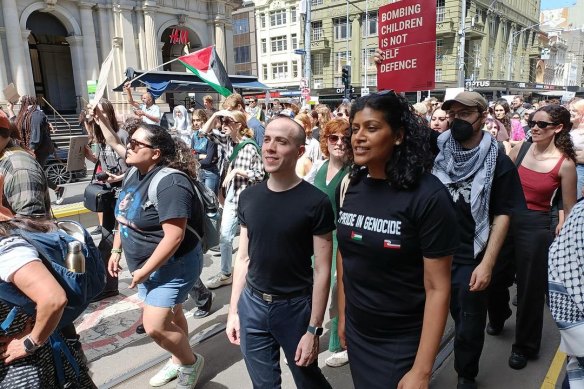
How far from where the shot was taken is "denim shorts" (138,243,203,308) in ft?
9.50

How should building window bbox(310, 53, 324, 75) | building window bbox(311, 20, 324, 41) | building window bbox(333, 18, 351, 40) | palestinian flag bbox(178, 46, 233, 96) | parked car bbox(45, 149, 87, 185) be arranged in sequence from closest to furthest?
palestinian flag bbox(178, 46, 233, 96) < parked car bbox(45, 149, 87, 185) < building window bbox(333, 18, 351, 40) < building window bbox(311, 20, 324, 41) < building window bbox(310, 53, 324, 75)

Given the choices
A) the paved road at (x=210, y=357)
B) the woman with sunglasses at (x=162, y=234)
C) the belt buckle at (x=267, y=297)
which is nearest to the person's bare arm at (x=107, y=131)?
the woman with sunglasses at (x=162, y=234)

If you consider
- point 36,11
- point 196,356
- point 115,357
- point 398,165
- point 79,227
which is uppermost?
point 36,11

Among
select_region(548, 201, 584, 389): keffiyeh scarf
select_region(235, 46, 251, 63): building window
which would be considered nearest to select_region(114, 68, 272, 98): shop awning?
select_region(548, 201, 584, 389): keffiyeh scarf

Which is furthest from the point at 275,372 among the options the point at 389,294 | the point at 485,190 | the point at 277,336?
the point at 485,190

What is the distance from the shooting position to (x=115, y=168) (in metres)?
5.13

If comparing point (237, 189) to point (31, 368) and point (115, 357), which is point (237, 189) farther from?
point (31, 368)

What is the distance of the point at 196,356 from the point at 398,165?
2.27 m

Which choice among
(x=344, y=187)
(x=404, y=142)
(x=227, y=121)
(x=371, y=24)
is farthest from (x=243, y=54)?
(x=404, y=142)

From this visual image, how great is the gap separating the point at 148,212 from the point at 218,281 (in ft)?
7.98

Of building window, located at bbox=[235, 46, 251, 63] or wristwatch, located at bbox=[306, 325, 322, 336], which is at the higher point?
building window, located at bbox=[235, 46, 251, 63]

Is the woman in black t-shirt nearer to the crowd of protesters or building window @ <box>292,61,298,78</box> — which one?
the crowd of protesters

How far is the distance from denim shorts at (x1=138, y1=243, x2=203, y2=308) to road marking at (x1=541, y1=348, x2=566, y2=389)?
2.71 meters

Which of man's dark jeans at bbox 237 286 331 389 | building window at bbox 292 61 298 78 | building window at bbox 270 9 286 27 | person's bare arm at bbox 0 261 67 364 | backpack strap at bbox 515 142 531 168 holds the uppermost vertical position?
building window at bbox 270 9 286 27
